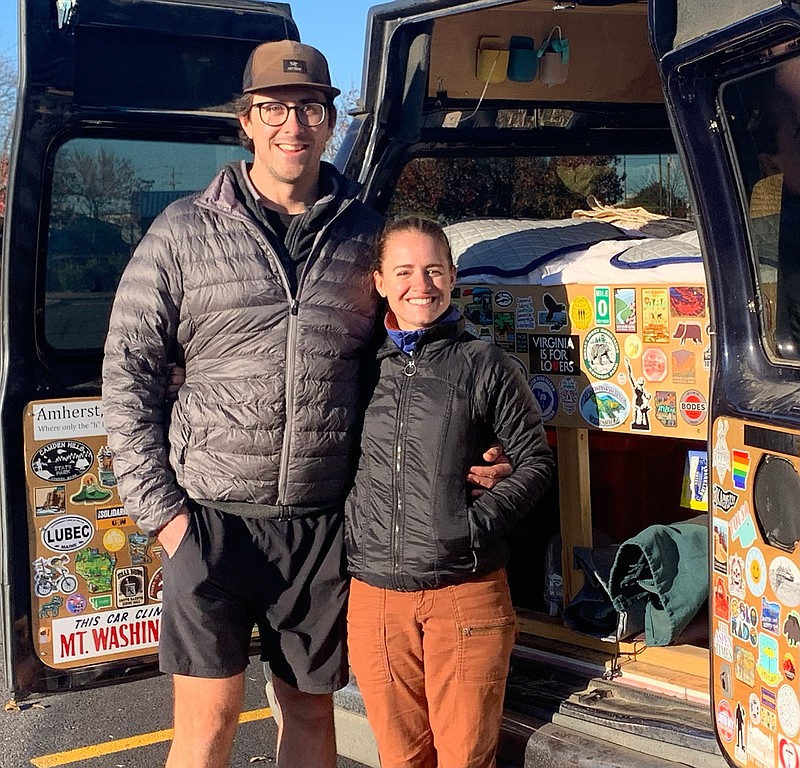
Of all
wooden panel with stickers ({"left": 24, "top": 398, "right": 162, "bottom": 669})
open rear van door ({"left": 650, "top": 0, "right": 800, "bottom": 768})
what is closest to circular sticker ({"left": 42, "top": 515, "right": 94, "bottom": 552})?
wooden panel with stickers ({"left": 24, "top": 398, "right": 162, "bottom": 669})

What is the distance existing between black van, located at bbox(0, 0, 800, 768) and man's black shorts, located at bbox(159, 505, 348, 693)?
382 mm

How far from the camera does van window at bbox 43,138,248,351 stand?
12.1ft

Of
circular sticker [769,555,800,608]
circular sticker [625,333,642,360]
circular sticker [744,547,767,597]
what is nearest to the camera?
circular sticker [769,555,800,608]

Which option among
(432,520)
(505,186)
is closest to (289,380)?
(432,520)

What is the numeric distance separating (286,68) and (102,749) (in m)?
2.61

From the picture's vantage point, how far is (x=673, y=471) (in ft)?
14.1

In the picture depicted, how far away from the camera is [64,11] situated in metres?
3.49

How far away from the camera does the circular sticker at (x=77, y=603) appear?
3639 mm

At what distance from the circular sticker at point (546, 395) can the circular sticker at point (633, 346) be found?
1.03 feet

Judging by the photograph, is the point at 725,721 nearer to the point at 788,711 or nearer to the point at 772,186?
the point at 788,711

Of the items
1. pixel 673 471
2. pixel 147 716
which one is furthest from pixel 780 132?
pixel 147 716

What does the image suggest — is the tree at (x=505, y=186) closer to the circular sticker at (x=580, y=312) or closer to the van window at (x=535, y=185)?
the van window at (x=535, y=185)

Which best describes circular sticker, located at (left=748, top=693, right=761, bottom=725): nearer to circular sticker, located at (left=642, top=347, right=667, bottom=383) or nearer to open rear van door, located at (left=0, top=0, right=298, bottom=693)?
circular sticker, located at (left=642, top=347, right=667, bottom=383)

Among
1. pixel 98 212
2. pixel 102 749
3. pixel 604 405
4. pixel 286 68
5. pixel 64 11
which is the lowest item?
pixel 102 749
